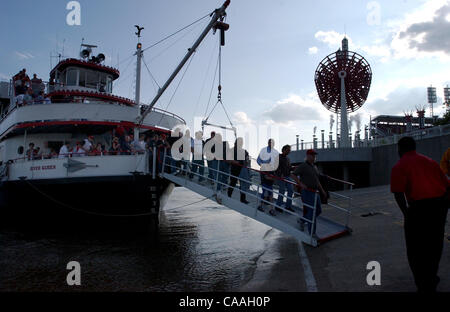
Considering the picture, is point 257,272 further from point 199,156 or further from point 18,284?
point 199,156

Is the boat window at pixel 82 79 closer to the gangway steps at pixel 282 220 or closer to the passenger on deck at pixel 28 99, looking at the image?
the passenger on deck at pixel 28 99

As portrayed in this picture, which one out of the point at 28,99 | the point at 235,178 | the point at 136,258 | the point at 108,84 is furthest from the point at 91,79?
the point at 136,258

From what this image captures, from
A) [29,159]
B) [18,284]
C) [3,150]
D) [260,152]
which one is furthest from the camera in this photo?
[3,150]

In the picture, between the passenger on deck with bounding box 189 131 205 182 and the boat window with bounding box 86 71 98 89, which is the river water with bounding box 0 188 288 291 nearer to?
the passenger on deck with bounding box 189 131 205 182

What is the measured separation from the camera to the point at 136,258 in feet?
24.2

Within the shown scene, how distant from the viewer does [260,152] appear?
8336 mm

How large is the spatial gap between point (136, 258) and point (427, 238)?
590cm

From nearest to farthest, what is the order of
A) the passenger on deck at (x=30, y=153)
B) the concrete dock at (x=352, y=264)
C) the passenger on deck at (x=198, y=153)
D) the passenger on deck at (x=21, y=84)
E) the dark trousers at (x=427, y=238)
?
1. the dark trousers at (x=427, y=238)
2. the concrete dock at (x=352, y=264)
3. the passenger on deck at (x=198, y=153)
4. the passenger on deck at (x=30, y=153)
5. the passenger on deck at (x=21, y=84)

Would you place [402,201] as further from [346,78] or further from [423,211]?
[346,78]

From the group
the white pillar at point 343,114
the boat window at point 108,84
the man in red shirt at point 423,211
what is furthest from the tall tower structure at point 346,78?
the man in red shirt at point 423,211

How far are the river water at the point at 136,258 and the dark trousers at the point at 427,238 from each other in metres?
2.59

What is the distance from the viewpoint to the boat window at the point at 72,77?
57.4ft
